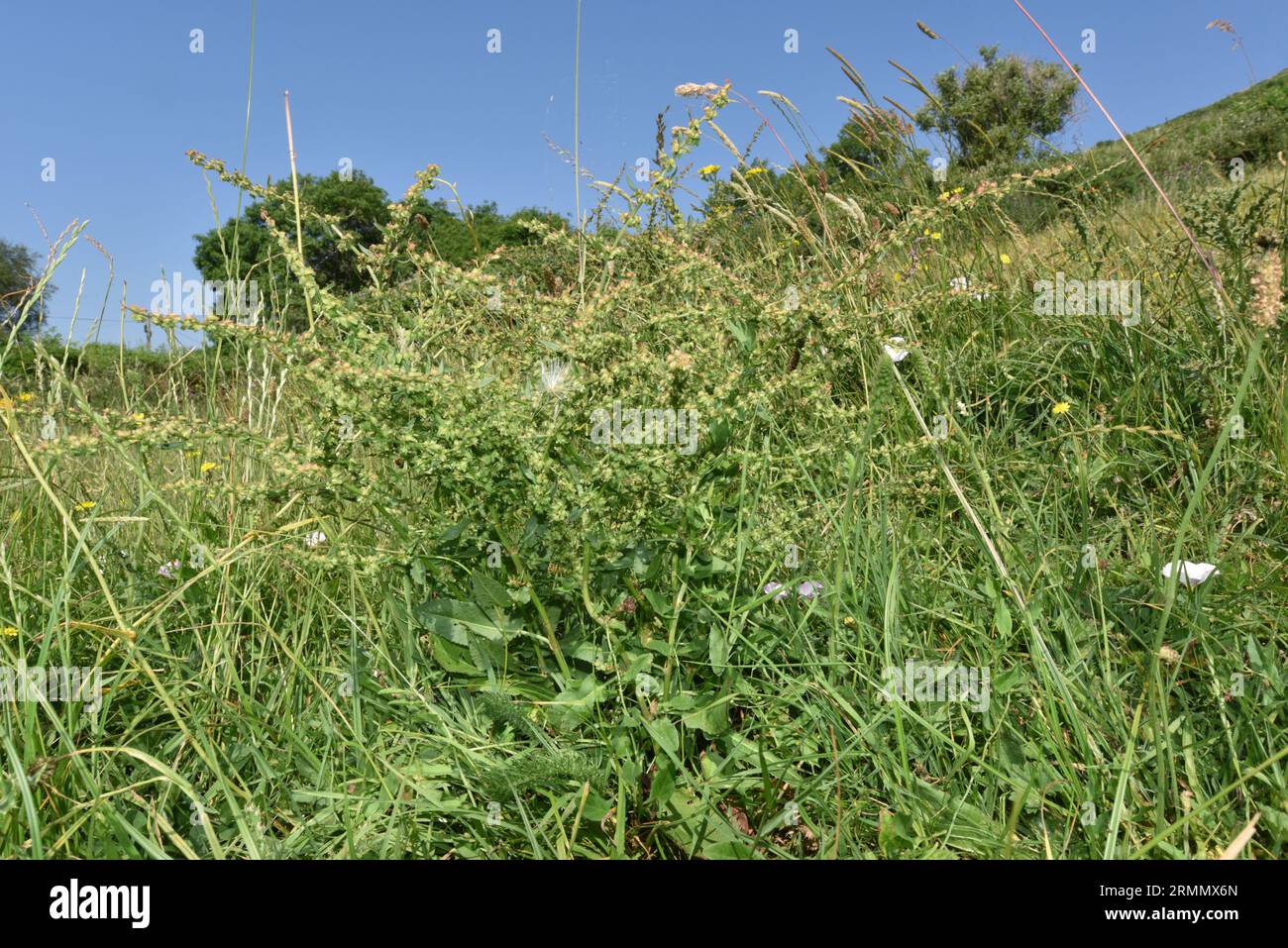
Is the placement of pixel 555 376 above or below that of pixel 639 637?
above

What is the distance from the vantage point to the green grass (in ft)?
4.81

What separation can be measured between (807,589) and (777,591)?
7.2 inches

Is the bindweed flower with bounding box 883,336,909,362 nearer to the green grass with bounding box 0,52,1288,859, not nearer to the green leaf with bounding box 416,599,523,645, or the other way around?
the green grass with bounding box 0,52,1288,859

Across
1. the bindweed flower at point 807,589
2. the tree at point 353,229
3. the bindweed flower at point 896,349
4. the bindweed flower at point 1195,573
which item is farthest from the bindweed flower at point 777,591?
the tree at point 353,229

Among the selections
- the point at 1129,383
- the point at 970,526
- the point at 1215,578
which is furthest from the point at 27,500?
the point at 1129,383

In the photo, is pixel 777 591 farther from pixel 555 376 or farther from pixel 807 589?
pixel 555 376

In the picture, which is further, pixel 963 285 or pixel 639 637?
pixel 963 285

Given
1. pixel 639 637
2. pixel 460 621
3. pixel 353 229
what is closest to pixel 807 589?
pixel 639 637

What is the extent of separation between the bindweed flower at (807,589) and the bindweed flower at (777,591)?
3 centimetres

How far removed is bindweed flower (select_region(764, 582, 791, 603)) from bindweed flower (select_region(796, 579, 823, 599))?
3 centimetres

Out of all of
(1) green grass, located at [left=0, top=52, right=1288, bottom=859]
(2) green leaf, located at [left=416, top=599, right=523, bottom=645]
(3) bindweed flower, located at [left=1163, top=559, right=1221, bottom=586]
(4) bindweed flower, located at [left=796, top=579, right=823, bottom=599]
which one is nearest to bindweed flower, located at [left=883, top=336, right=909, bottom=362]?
(1) green grass, located at [left=0, top=52, right=1288, bottom=859]

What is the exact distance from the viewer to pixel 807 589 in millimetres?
1934

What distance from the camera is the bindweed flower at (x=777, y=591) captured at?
178 centimetres

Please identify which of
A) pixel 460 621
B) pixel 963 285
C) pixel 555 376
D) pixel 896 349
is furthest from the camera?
pixel 963 285
